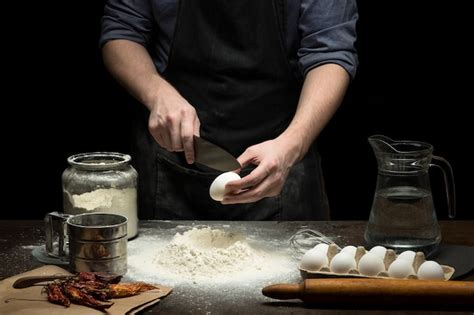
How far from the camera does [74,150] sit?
4.11 meters

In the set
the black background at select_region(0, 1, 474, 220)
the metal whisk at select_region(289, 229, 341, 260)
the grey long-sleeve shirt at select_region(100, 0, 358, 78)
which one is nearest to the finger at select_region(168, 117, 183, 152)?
the metal whisk at select_region(289, 229, 341, 260)

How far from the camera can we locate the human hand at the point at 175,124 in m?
2.78

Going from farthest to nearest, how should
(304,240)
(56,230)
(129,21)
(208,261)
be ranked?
(129,21) < (304,240) < (56,230) < (208,261)

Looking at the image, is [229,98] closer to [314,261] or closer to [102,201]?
[102,201]

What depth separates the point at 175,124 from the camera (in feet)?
9.22

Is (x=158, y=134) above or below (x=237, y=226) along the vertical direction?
above

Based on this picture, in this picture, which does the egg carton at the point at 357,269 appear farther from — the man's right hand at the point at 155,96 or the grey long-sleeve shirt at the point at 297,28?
the grey long-sleeve shirt at the point at 297,28

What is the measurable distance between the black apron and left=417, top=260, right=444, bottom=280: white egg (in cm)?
96

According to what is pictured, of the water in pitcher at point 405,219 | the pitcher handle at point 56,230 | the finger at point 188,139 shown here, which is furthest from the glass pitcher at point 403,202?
the pitcher handle at point 56,230

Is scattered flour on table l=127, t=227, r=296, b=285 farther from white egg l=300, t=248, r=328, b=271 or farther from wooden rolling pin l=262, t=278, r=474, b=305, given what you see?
wooden rolling pin l=262, t=278, r=474, b=305

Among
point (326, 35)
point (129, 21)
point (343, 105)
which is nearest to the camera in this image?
point (326, 35)

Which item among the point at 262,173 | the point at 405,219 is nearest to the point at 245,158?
the point at 262,173

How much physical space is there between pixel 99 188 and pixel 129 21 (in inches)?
30.9

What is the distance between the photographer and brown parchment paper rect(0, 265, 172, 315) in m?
2.18
